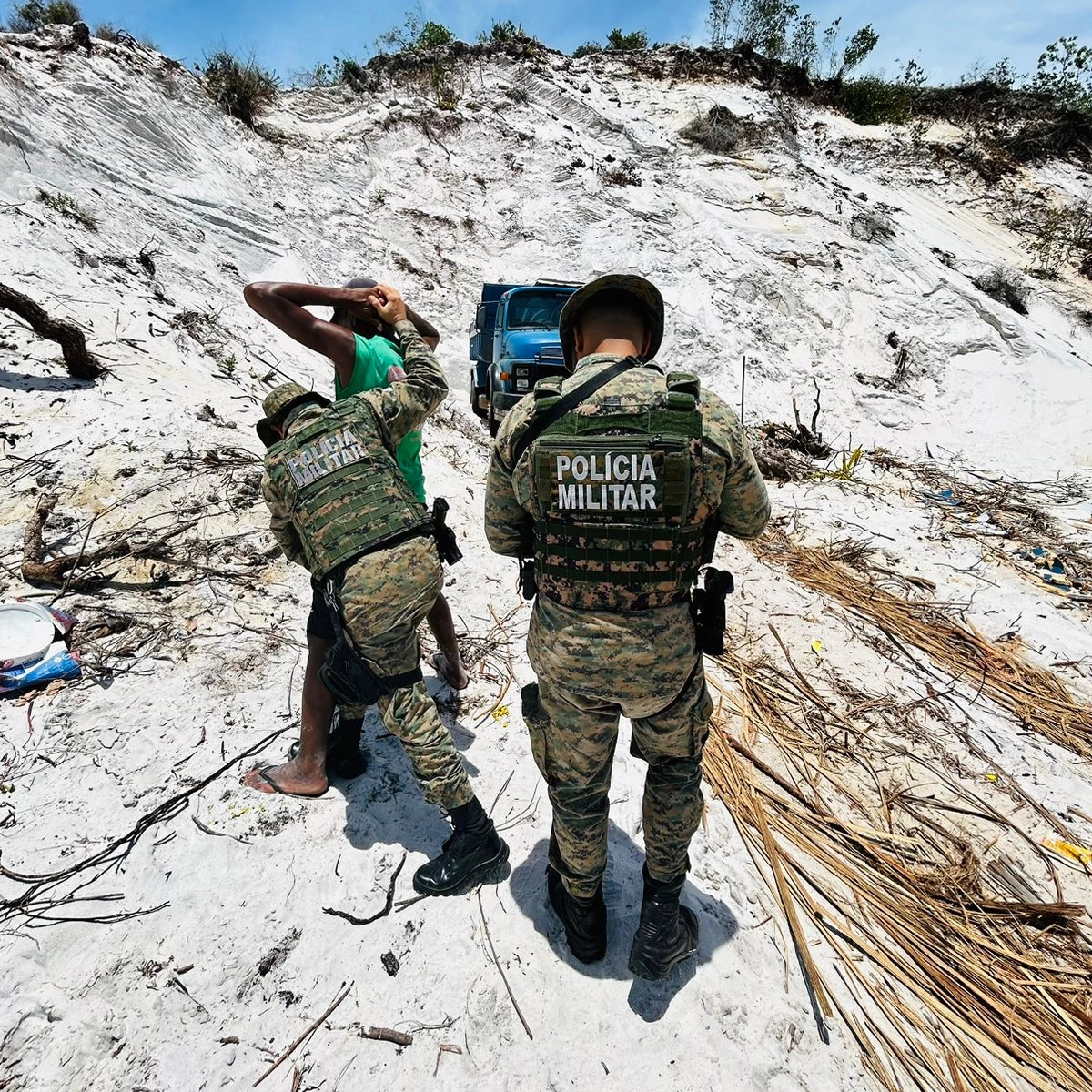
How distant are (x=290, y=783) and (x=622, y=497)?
199 centimetres

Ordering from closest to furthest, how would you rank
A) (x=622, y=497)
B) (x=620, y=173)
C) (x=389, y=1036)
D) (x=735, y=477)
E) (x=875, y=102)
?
(x=622, y=497) → (x=735, y=477) → (x=389, y=1036) → (x=620, y=173) → (x=875, y=102)

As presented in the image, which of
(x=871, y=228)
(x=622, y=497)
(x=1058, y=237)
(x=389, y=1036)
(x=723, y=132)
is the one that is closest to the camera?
(x=622, y=497)

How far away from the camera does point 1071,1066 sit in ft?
5.87

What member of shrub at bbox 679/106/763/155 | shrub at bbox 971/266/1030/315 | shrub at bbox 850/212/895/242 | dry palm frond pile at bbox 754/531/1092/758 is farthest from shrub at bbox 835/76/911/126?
dry palm frond pile at bbox 754/531/1092/758

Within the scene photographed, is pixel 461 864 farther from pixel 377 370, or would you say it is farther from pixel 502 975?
pixel 377 370

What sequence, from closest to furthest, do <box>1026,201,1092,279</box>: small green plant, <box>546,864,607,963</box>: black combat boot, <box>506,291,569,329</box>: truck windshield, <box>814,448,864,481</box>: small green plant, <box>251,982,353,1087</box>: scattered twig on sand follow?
1. <box>251,982,353,1087</box>: scattered twig on sand
2. <box>546,864,607,963</box>: black combat boot
3. <box>814,448,864,481</box>: small green plant
4. <box>506,291,569,329</box>: truck windshield
5. <box>1026,201,1092,279</box>: small green plant

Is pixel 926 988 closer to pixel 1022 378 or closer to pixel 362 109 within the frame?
pixel 1022 378

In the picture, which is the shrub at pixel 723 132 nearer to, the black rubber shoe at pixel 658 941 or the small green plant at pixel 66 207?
the small green plant at pixel 66 207

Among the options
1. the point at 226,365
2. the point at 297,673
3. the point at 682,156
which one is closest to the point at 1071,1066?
the point at 297,673

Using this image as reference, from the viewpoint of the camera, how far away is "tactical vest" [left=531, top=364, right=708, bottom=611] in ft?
4.95

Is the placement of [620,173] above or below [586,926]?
above

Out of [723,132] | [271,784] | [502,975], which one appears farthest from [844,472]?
[723,132]

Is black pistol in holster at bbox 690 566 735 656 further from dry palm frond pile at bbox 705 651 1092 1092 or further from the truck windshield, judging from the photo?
the truck windshield

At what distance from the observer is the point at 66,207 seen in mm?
7176
